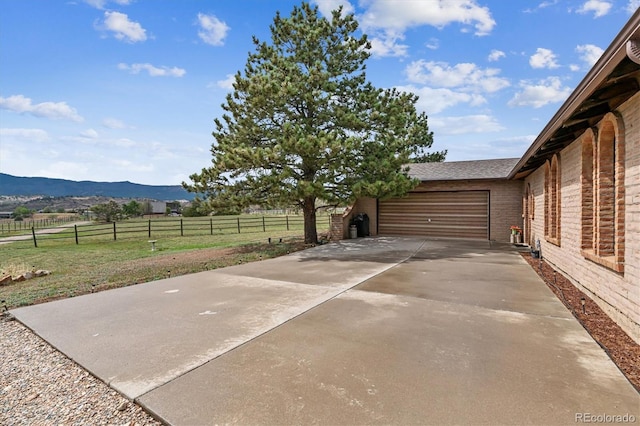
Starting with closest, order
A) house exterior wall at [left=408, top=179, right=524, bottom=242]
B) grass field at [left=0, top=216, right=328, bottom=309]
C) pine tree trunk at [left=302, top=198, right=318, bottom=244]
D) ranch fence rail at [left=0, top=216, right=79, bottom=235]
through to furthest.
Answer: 1. grass field at [left=0, top=216, right=328, bottom=309]
2. pine tree trunk at [left=302, top=198, right=318, bottom=244]
3. house exterior wall at [left=408, top=179, right=524, bottom=242]
4. ranch fence rail at [left=0, top=216, right=79, bottom=235]

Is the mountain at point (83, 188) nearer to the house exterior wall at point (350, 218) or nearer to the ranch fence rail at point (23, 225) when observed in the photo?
the ranch fence rail at point (23, 225)

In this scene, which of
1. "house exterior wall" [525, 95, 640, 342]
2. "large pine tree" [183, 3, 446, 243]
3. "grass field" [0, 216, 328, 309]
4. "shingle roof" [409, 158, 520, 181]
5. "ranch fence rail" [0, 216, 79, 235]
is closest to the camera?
"house exterior wall" [525, 95, 640, 342]

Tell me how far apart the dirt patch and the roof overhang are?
8.45 ft

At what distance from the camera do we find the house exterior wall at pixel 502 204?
42.5ft

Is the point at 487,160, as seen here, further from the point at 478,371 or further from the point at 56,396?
the point at 56,396

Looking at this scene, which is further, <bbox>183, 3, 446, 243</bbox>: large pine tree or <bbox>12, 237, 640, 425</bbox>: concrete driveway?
<bbox>183, 3, 446, 243</bbox>: large pine tree

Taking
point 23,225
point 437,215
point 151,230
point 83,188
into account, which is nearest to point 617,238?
point 437,215

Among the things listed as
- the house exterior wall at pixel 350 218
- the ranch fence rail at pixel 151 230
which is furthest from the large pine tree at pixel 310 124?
the ranch fence rail at pixel 151 230

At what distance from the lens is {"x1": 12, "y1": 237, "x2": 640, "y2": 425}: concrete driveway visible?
7.41ft

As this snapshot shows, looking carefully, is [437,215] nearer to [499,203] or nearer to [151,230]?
[499,203]

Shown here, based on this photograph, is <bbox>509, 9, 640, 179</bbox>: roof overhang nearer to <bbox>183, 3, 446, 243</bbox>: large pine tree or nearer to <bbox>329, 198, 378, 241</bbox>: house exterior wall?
<bbox>183, 3, 446, 243</bbox>: large pine tree

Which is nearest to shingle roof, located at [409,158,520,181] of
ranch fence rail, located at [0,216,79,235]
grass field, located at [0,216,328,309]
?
grass field, located at [0,216,328,309]

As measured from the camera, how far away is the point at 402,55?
1160 centimetres

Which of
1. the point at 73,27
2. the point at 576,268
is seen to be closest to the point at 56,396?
the point at 576,268
